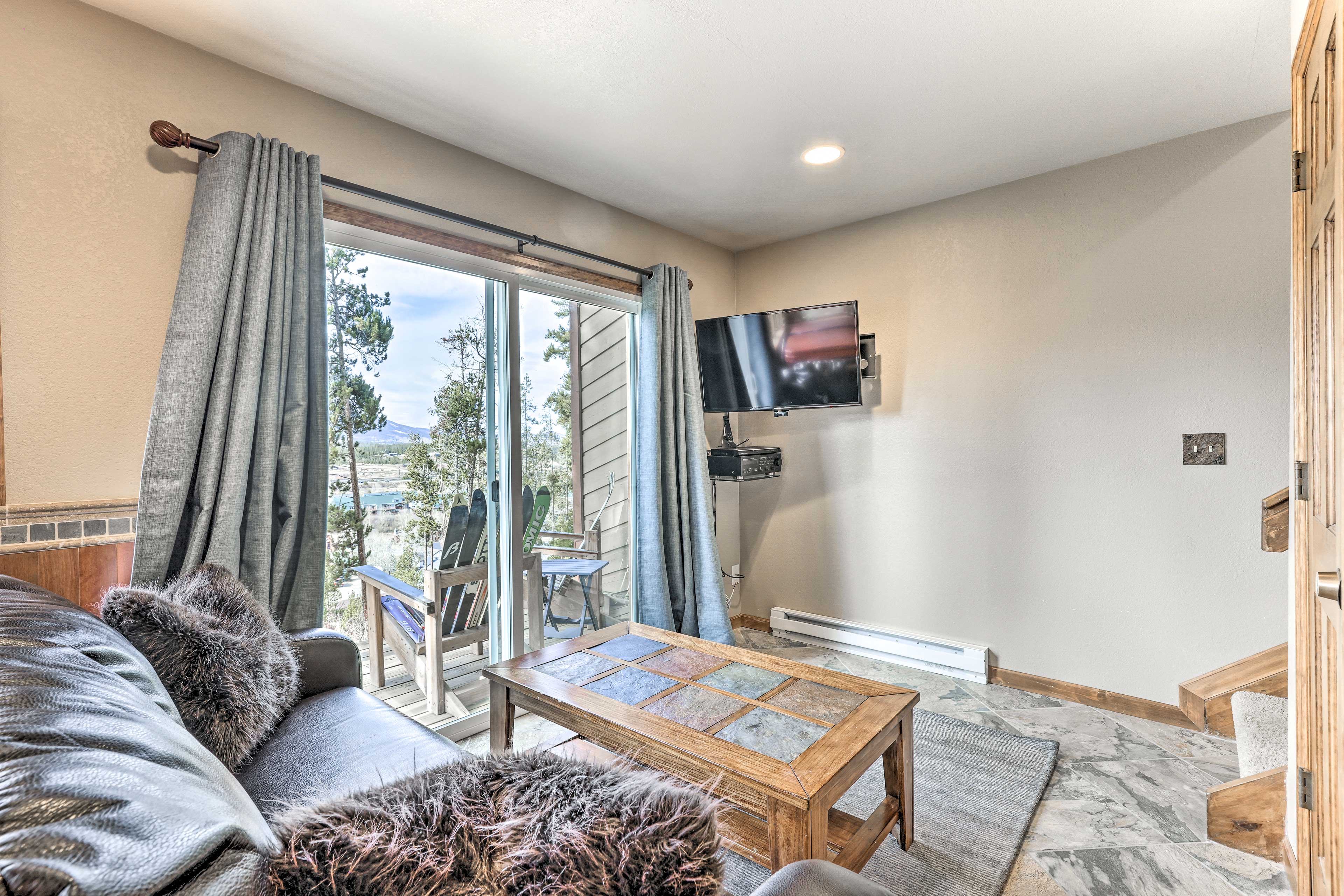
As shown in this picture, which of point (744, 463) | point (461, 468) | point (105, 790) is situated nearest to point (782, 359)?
point (744, 463)

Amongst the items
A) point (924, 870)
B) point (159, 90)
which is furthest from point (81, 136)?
point (924, 870)

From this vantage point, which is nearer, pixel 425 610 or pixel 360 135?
pixel 360 135

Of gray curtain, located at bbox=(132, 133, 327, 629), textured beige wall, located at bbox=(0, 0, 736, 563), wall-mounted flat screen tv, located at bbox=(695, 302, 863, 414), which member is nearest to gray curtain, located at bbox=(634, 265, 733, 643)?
wall-mounted flat screen tv, located at bbox=(695, 302, 863, 414)

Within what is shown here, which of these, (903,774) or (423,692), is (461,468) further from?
(903,774)

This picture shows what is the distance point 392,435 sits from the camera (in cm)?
243

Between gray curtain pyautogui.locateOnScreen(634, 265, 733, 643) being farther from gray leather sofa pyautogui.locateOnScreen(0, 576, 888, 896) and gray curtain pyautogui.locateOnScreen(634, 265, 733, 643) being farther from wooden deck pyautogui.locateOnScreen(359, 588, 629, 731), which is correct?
gray leather sofa pyautogui.locateOnScreen(0, 576, 888, 896)

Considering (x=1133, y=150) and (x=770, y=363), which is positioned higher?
(x=1133, y=150)

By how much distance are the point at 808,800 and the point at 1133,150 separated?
3.00 metres

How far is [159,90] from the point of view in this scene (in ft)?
6.10

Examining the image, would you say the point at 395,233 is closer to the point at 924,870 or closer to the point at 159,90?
the point at 159,90

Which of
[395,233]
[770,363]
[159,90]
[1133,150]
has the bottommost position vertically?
[770,363]

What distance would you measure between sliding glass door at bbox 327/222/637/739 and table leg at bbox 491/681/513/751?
628 millimetres

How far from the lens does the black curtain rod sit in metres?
1.82

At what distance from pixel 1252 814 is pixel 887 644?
1.71 m
